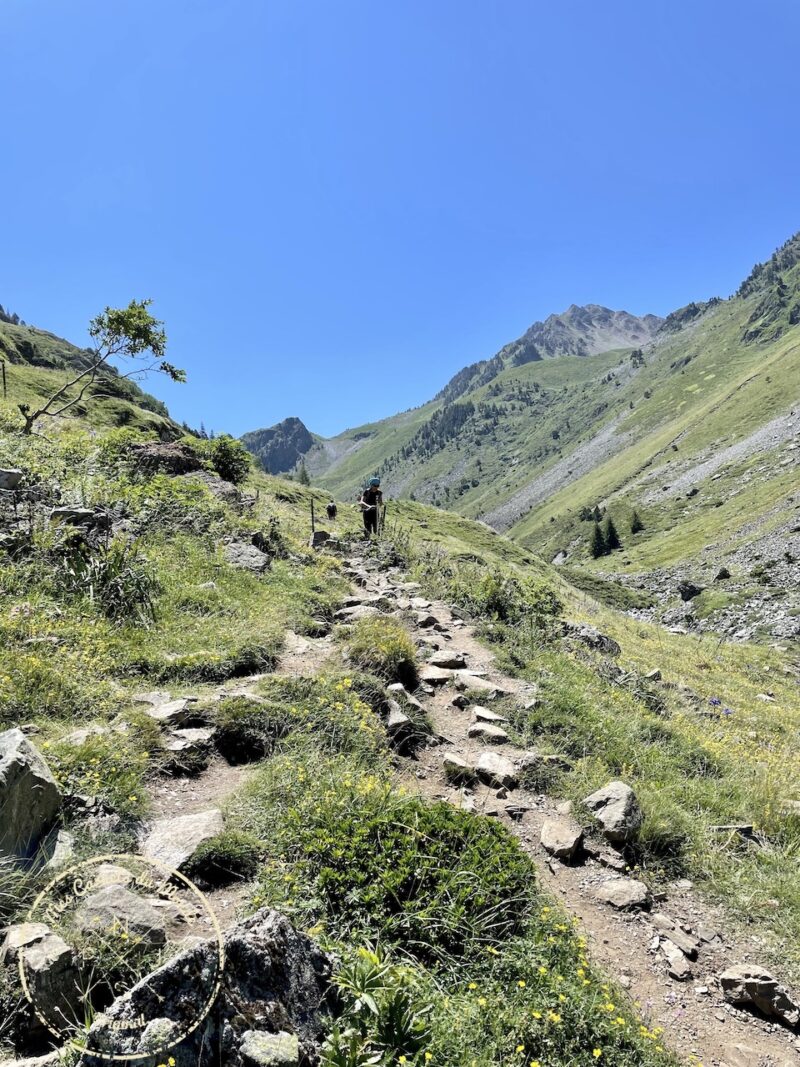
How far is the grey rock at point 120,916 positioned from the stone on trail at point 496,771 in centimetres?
406

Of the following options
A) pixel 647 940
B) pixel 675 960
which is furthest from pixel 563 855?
pixel 675 960

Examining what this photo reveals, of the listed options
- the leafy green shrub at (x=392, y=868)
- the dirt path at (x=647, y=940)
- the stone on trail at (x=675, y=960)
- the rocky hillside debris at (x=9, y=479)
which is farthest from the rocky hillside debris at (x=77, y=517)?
the stone on trail at (x=675, y=960)

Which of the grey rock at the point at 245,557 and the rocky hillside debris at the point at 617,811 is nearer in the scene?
the rocky hillside debris at the point at 617,811

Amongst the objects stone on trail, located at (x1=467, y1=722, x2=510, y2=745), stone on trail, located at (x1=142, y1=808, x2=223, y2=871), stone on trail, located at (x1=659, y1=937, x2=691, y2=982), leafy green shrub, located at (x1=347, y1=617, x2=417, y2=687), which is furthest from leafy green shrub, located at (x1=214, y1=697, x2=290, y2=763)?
stone on trail, located at (x1=659, y1=937, x2=691, y2=982)

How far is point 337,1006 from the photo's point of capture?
317cm

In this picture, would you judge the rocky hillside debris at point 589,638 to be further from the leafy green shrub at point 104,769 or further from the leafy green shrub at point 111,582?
the leafy green shrub at point 104,769

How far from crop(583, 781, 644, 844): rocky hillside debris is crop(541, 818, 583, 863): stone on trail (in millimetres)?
335

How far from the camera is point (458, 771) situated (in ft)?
21.5

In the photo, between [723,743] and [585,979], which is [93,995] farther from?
[723,743]

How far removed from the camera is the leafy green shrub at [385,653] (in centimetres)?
866

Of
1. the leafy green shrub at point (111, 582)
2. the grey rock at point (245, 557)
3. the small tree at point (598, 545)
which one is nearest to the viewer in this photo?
the leafy green shrub at point (111, 582)

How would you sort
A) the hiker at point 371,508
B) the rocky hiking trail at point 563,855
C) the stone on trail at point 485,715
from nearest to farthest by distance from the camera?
the rocky hiking trail at point 563,855 → the stone on trail at point 485,715 → the hiker at point 371,508

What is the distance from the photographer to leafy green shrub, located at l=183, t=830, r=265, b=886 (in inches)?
166

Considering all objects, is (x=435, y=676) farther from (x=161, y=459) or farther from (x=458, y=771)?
(x=161, y=459)
